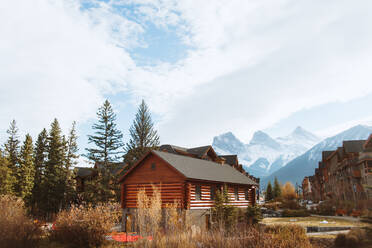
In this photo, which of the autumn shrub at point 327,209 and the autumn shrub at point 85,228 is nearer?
the autumn shrub at point 85,228

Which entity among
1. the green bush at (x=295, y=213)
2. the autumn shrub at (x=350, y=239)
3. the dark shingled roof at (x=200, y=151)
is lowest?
the green bush at (x=295, y=213)

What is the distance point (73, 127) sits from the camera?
2044 inches

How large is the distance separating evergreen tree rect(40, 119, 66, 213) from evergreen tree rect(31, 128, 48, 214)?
1162 millimetres

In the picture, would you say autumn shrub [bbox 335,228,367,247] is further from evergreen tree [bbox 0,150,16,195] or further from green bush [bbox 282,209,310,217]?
evergreen tree [bbox 0,150,16,195]

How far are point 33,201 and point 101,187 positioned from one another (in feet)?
48.2

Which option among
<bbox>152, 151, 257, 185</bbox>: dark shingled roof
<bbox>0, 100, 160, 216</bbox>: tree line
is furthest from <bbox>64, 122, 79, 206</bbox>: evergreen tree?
<bbox>152, 151, 257, 185</bbox>: dark shingled roof

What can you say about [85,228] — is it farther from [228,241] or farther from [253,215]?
[253,215]

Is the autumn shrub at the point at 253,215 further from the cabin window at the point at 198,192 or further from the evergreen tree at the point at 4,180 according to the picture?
the evergreen tree at the point at 4,180

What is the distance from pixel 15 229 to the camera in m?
12.6

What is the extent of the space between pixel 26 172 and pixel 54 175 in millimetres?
3877

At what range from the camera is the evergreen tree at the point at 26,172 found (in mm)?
42812

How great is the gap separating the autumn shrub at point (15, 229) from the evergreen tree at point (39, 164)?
34584mm

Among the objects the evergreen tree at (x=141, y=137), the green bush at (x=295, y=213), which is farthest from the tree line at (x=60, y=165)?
the green bush at (x=295, y=213)

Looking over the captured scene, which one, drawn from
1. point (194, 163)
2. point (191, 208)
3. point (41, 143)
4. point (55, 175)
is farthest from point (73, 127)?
point (191, 208)
